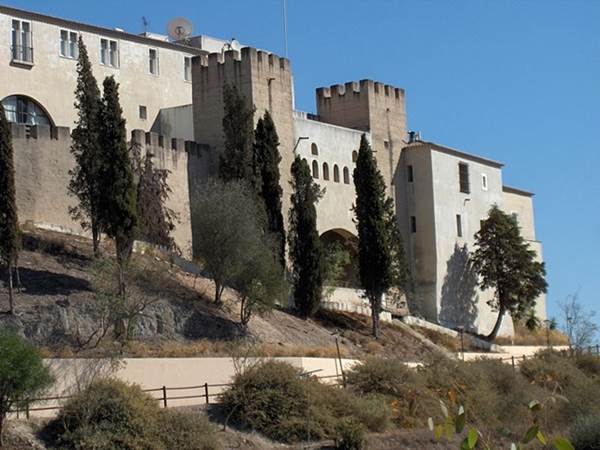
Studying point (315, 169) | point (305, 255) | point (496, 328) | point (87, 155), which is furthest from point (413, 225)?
point (87, 155)

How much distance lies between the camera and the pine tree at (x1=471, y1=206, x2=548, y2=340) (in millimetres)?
55688

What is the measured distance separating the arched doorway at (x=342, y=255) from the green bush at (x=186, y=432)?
68.8ft

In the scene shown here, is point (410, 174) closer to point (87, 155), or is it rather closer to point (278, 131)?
point (278, 131)

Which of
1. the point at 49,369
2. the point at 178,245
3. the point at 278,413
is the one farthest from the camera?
the point at 178,245

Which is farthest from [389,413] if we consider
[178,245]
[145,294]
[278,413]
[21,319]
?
[178,245]

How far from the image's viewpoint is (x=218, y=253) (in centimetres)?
4053

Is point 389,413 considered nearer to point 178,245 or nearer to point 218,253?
point 218,253

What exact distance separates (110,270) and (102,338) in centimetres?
253

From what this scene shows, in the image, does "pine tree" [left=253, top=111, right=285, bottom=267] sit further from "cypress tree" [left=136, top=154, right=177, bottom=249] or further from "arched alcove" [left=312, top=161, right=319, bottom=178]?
"arched alcove" [left=312, top=161, right=319, bottom=178]

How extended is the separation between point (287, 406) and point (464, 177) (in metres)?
30.6

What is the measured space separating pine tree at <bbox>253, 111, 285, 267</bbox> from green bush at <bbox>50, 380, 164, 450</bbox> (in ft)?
58.8

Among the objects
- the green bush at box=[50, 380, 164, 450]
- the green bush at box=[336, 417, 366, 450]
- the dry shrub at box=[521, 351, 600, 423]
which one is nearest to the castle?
the dry shrub at box=[521, 351, 600, 423]

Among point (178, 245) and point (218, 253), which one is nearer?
point (218, 253)

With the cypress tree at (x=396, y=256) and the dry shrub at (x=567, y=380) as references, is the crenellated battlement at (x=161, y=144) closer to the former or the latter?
the cypress tree at (x=396, y=256)
